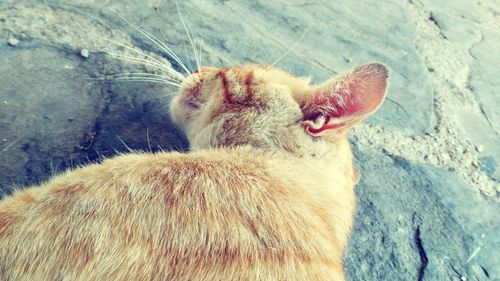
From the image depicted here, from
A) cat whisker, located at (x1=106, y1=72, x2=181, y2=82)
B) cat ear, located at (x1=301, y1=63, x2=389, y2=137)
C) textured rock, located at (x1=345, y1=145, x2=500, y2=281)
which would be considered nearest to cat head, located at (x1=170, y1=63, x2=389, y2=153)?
cat ear, located at (x1=301, y1=63, x2=389, y2=137)

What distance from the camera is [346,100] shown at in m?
1.68

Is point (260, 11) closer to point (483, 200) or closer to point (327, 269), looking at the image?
point (483, 200)

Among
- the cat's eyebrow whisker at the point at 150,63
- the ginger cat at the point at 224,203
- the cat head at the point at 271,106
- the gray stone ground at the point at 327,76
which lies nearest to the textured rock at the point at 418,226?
the gray stone ground at the point at 327,76

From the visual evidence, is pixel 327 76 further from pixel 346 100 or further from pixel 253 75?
pixel 346 100

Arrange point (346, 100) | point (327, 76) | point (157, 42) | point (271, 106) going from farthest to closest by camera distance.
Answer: point (327, 76)
point (157, 42)
point (271, 106)
point (346, 100)

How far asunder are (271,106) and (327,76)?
27.1 inches

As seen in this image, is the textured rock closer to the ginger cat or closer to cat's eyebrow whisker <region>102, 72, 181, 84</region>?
the ginger cat

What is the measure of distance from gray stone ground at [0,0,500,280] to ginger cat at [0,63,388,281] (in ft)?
0.68

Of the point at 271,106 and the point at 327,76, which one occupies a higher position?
the point at 271,106

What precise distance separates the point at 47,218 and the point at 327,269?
792 millimetres

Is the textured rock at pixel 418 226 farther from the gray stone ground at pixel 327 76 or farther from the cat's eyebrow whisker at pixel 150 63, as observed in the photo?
the cat's eyebrow whisker at pixel 150 63

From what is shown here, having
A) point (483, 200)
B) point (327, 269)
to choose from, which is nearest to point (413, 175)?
point (483, 200)

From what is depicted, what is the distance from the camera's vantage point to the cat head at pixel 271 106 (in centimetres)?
166

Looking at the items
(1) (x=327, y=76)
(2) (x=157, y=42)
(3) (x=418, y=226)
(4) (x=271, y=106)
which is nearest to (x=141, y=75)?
(2) (x=157, y=42)
